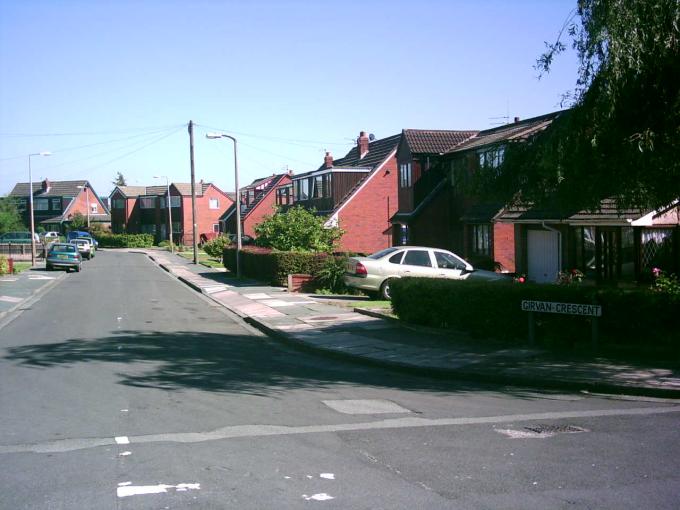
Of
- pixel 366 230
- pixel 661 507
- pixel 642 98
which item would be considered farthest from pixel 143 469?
pixel 366 230

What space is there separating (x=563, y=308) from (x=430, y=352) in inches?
96.3

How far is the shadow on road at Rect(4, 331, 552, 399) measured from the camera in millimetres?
10891

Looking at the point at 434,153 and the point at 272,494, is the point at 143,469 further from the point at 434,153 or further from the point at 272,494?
the point at 434,153

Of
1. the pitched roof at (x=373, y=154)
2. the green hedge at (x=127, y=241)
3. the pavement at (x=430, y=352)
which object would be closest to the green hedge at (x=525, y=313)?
the pavement at (x=430, y=352)

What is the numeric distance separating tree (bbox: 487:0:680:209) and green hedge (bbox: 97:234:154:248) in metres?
78.5

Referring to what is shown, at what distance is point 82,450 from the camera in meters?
7.01

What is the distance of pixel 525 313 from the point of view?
45.1 feet

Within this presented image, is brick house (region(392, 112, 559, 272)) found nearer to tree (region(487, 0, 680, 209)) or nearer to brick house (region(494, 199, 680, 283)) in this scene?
brick house (region(494, 199, 680, 283))

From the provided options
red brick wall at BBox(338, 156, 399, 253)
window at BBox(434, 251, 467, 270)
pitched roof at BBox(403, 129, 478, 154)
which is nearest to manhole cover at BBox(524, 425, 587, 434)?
window at BBox(434, 251, 467, 270)

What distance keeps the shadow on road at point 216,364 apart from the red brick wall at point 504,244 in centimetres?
1614

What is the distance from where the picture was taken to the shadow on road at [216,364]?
1089 cm

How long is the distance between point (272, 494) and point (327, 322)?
12.1m

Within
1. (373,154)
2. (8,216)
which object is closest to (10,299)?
(373,154)

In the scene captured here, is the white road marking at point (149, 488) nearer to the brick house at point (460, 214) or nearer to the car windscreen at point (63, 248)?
the brick house at point (460, 214)
